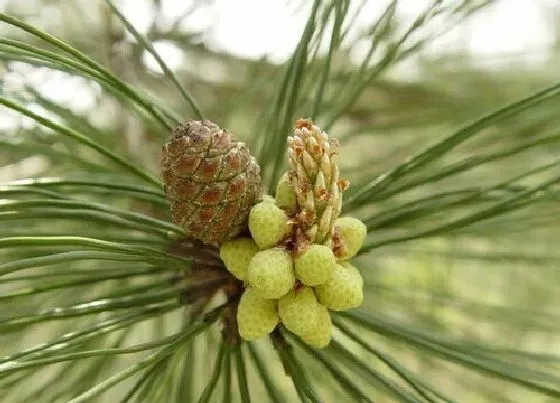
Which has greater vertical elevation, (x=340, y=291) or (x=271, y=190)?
(x=271, y=190)

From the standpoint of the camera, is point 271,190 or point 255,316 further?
point 271,190

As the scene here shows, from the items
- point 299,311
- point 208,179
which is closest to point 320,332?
point 299,311

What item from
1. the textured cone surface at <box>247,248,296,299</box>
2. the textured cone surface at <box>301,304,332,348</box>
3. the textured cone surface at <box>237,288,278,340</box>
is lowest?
the textured cone surface at <box>301,304,332,348</box>

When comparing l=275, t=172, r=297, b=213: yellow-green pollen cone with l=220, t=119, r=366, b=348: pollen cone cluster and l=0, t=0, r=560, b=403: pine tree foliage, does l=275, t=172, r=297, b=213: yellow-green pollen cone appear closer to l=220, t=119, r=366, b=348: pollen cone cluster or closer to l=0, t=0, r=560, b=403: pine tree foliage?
l=220, t=119, r=366, b=348: pollen cone cluster

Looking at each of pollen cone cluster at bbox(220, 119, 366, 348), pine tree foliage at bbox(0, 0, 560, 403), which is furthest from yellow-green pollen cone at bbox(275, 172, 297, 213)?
pine tree foliage at bbox(0, 0, 560, 403)

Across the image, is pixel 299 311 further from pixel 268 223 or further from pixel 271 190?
pixel 271 190

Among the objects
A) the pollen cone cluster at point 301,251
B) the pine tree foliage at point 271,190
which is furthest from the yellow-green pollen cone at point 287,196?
the pine tree foliage at point 271,190
